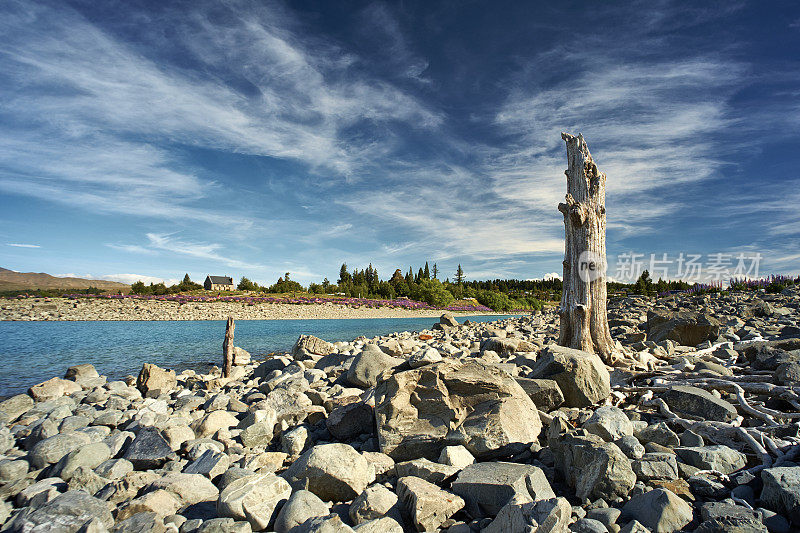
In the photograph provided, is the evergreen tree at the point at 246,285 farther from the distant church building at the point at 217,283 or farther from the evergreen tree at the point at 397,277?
the evergreen tree at the point at 397,277

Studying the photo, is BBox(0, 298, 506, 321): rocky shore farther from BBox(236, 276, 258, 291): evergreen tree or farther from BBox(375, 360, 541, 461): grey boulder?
BBox(375, 360, 541, 461): grey boulder

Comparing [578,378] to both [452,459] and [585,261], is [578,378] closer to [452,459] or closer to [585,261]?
[452,459]

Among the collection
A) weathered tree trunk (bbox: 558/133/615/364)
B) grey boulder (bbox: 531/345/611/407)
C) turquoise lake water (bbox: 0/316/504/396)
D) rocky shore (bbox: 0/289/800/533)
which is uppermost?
weathered tree trunk (bbox: 558/133/615/364)

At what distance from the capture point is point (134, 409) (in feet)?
22.1

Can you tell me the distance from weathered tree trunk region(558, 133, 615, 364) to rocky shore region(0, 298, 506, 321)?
33494mm

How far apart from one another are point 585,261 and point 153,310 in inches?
1611

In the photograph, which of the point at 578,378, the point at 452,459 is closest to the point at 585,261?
the point at 578,378

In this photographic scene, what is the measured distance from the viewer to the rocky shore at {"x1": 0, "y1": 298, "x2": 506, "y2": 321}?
34094 millimetres

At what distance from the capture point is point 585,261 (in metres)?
7.79

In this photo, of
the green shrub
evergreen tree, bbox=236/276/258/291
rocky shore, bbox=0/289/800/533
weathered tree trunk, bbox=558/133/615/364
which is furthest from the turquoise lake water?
the green shrub

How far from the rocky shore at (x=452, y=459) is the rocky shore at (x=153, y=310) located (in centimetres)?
3306

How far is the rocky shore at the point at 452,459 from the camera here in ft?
8.75

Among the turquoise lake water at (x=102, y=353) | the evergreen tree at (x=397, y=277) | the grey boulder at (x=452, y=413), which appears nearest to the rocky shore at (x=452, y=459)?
the grey boulder at (x=452, y=413)

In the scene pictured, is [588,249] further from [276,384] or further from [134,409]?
[134,409]
